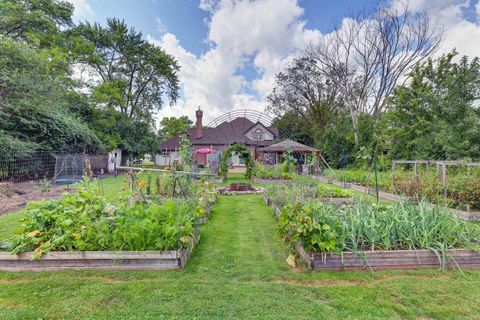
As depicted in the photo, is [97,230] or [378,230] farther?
[378,230]

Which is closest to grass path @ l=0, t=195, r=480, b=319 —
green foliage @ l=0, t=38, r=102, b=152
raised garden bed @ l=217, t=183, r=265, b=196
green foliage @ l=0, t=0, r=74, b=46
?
raised garden bed @ l=217, t=183, r=265, b=196

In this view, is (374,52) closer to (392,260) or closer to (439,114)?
(439,114)

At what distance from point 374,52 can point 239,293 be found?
865 inches

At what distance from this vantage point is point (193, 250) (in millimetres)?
3512

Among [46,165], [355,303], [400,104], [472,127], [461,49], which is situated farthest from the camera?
[400,104]

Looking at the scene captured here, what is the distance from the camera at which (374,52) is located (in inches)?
738

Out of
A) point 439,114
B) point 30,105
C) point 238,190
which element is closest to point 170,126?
point 30,105

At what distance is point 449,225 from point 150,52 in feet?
79.7

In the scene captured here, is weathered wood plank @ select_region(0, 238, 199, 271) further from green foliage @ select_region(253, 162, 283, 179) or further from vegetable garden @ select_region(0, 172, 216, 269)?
green foliage @ select_region(253, 162, 283, 179)

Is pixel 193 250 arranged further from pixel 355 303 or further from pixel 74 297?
pixel 355 303

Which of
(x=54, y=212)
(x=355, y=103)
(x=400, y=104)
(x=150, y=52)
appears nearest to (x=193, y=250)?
(x=54, y=212)

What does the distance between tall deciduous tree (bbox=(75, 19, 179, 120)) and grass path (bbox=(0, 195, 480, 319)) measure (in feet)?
55.5

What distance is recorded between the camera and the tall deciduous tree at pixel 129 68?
61.0ft

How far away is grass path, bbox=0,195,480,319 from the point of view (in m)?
2.12
